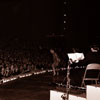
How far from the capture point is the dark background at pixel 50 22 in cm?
1673

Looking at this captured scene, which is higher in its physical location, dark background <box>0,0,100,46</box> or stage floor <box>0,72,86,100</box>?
dark background <box>0,0,100,46</box>

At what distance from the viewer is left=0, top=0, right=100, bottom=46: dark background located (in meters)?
16.7

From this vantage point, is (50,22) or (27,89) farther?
(50,22)

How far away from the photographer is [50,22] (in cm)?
1777

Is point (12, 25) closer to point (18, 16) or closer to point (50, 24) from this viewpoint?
point (18, 16)

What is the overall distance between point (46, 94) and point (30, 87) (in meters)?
0.97

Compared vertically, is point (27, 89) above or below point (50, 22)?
below

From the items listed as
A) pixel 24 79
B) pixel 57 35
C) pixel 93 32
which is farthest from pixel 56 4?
pixel 24 79

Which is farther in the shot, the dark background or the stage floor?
the dark background

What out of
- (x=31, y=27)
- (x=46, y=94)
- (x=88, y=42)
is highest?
(x=31, y=27)

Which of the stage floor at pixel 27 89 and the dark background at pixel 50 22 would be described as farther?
the dark background at pixel 50 22

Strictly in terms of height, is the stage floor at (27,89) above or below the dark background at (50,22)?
below

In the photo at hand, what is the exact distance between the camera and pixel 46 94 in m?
5.77

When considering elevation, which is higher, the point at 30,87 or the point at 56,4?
the point at 56,4
